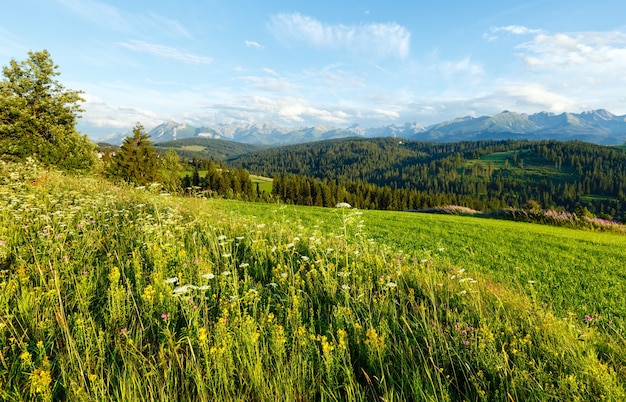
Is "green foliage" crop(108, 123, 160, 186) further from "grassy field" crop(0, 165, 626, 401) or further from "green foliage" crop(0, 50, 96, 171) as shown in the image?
"grassy field" crop(0, 165, 626, 401)

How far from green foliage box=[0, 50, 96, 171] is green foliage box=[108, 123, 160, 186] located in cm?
554

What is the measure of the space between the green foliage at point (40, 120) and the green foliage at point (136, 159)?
554 cm

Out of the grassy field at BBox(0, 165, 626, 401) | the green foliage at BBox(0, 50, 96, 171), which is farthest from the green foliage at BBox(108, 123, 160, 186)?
the grassy field at BBox(0, 165, 626, 401)

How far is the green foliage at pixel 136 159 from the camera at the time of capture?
36.0 metres

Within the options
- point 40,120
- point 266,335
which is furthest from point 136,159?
point 266,335

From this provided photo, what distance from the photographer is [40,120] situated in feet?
88.5

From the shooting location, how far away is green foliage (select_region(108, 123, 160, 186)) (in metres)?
36.0

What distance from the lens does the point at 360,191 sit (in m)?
106

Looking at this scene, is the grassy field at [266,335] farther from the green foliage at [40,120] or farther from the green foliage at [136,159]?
the green foliage at [136,159]

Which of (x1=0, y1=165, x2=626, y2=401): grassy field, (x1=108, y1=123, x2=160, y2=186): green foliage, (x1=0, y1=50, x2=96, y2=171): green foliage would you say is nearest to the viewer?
(x1=0, y1=165, x2=626, y2=401): grassy field

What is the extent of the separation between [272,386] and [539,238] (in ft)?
43.4

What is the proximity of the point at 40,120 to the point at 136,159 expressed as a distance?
34.2ft

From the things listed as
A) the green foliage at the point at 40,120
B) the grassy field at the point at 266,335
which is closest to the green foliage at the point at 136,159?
the green foliage at the point at 40,120

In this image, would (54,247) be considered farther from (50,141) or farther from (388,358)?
(50,141)
